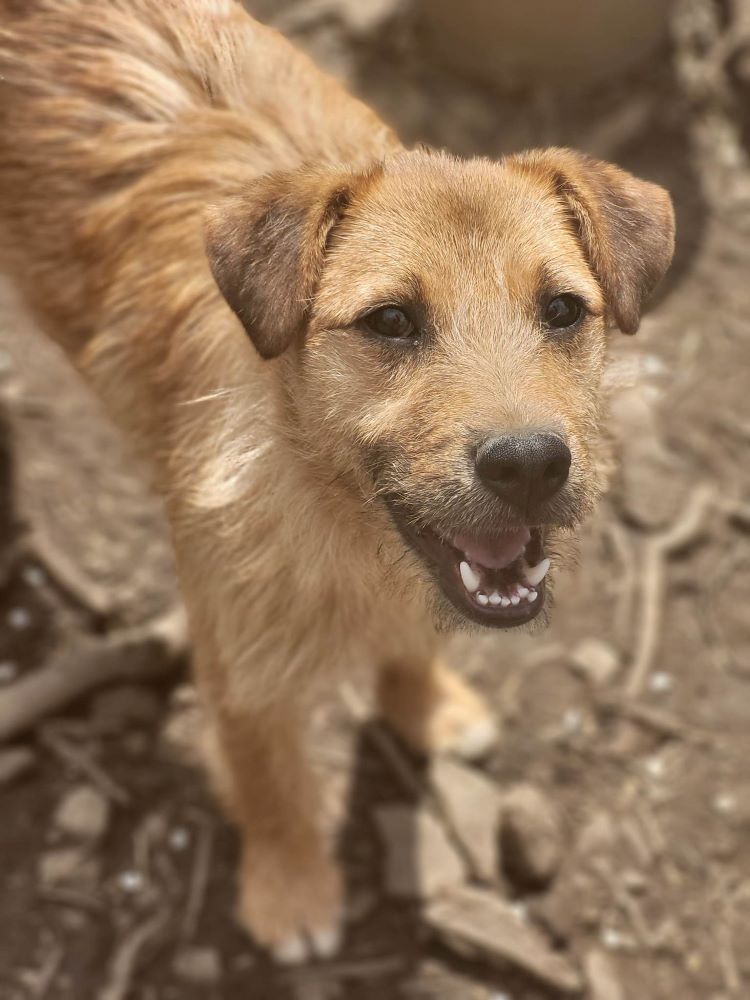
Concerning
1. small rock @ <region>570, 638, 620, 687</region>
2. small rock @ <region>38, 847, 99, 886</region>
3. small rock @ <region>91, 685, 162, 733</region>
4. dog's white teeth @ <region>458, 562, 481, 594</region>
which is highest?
dog's white teeth @ <region>458, 562, 481, 594</region>

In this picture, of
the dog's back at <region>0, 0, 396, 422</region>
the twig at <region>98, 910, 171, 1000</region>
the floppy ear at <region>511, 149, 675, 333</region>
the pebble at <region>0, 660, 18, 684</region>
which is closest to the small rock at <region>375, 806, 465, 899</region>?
the twig at <region>98, 910, 171, 1000</region>

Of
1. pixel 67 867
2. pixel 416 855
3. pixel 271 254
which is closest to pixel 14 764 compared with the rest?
pixel 67 867

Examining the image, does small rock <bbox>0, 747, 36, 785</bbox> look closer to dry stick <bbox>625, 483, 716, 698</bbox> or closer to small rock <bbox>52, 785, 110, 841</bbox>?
small rock <bbox>52, 785, 110, 841</bbox>

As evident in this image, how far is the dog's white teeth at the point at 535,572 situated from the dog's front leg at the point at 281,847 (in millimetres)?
1110

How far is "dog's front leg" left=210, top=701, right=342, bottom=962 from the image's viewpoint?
3730mm

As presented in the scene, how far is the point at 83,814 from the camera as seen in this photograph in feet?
13.2

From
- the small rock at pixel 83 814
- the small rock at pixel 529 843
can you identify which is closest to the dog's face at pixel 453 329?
the small rock at pixel 529 843

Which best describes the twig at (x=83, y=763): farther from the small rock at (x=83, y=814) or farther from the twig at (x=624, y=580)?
the twig at (x=624, y=580)

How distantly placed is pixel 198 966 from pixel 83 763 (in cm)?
83

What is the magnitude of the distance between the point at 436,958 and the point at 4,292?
11.3 feet

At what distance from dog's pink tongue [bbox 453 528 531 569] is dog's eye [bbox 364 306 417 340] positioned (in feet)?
1.65

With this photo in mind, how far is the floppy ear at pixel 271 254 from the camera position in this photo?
2662 mm

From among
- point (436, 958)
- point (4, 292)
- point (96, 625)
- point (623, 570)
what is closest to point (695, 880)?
point (436, 958)

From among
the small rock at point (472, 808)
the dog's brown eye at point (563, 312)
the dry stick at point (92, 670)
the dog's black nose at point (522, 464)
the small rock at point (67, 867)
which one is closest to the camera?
the dog's black nose at point (522, 464)
